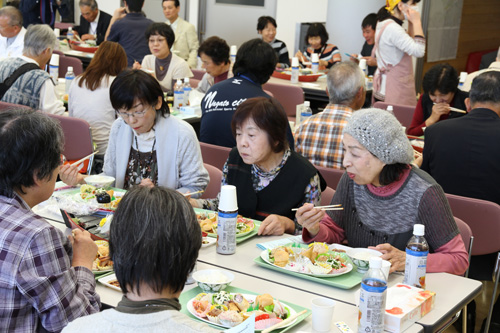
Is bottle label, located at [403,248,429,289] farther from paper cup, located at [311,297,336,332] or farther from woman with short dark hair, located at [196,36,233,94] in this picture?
woman with short dark hair, located at [196,36,233,94]

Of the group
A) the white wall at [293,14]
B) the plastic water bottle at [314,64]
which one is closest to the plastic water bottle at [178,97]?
the plastic water bottle at [314,64]

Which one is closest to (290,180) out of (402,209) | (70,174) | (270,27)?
(402,209)

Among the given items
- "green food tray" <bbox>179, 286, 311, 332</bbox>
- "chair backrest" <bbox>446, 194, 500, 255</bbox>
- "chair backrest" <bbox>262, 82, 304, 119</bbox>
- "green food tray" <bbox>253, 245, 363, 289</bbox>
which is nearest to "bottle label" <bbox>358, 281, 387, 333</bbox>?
"green food tray" <bbox>179, 286, 311, 332</bbox>

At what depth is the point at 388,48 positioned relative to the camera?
602 centimetres

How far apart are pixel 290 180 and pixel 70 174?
3.47ft

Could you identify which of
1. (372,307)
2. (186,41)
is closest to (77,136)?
(372,307)

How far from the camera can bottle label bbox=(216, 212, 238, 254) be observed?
2406 millimetres

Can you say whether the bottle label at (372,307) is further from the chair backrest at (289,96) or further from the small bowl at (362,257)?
the chair backrest at (289,96)

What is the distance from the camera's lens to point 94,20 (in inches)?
360

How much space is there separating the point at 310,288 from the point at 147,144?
55.9 inches

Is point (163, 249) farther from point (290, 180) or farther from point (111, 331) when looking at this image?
point (290, 180)

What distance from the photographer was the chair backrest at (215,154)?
3617 millimetres

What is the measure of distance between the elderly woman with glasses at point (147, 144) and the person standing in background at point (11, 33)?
3685mm

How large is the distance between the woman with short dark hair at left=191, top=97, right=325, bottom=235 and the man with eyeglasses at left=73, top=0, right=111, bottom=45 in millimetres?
6407
